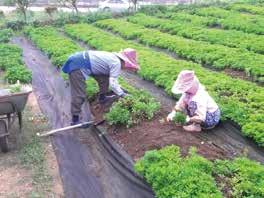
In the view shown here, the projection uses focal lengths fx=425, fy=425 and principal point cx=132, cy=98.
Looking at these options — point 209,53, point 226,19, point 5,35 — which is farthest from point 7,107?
point 226,19

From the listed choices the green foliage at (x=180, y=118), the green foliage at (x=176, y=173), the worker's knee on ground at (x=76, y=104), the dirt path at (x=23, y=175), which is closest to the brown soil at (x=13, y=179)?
the dirt path at (x=23, y=175)

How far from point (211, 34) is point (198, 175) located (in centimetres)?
1037

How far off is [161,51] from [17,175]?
8.78 m

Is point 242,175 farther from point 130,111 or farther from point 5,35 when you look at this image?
point 5,35

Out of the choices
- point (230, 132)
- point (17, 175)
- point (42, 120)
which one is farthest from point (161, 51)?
point (17, 175)

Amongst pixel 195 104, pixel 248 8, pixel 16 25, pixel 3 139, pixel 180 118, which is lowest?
pixel 16 25

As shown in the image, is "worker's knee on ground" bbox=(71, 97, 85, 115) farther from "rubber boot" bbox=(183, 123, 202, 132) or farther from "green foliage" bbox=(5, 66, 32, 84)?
"green foliage" bbox=(5, 66, 32, 84)

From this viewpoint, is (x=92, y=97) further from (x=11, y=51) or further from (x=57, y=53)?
(x=11, y=51)

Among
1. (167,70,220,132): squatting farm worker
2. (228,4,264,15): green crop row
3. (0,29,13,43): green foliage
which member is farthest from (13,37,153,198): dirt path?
A: (228,4,264,15): green crop row

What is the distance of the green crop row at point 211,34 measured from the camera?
43.1 ft

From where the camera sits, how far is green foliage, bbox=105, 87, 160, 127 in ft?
26.2

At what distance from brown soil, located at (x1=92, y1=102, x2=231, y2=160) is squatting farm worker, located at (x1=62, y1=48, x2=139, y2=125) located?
0.74 meters

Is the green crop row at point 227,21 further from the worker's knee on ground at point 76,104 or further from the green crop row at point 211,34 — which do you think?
the worker's knee on ground at point 76,104

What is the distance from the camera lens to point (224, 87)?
A: 933cm
